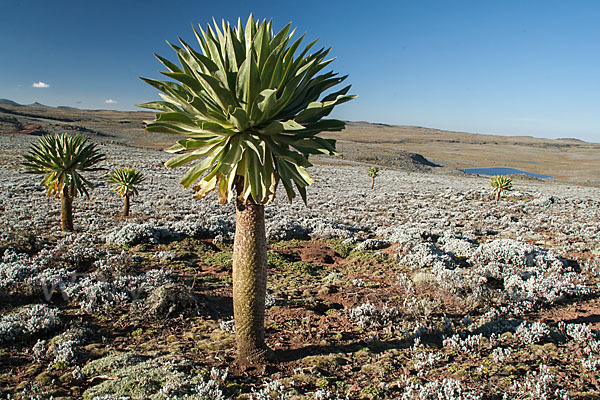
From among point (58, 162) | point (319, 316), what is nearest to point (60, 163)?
point (58, 162)

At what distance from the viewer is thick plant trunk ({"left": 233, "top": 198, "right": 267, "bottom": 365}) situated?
15.2 ft

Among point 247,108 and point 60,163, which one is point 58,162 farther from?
point 247,108

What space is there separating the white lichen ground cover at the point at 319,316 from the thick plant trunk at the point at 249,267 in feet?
2.71

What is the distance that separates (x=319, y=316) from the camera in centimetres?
722

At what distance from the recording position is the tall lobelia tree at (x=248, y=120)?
4.12 meters

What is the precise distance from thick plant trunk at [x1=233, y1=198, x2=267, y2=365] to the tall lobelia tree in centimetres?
1

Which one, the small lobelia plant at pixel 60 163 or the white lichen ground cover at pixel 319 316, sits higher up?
the small lobelia plant at pixel 60 163

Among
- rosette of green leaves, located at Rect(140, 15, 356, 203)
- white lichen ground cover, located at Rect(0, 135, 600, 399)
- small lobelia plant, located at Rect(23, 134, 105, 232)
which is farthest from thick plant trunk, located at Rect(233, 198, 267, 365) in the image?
small lobelia plant, located at Rect(23, 134, 105, 232)

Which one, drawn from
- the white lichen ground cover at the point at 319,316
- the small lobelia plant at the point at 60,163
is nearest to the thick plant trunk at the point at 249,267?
the white lichen ground cover at the point at 319,316

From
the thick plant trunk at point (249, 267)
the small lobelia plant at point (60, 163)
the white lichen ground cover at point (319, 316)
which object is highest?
the small lobelia plant at point (60, 163)

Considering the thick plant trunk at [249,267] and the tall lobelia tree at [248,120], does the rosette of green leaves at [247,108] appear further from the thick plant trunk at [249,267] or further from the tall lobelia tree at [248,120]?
the thick plant trunk at [249,267]

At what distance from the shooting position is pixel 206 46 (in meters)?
4.65

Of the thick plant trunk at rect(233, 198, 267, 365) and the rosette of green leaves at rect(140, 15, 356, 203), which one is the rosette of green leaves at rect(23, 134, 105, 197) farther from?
the thick plant trunk at rect(233, 198, 267, 365)

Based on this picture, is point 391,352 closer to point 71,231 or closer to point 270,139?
point 270,139
